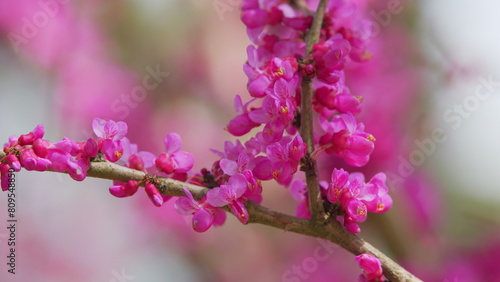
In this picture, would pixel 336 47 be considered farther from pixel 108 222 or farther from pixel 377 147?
pixel 108 222

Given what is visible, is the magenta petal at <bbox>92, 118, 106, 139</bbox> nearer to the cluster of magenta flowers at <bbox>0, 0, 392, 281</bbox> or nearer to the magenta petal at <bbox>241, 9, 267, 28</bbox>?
the cluster of magenta flowers at <bbox>0, 0, 392, 281</bbox>

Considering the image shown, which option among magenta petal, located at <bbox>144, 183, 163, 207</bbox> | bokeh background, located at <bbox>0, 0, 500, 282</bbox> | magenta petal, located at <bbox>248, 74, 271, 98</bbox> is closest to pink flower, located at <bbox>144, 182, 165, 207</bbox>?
magenta petal, located at <bbox>144, 183, 163, 207</bbox>

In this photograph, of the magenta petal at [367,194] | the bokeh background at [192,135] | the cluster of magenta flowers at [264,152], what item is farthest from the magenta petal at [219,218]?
the bokeh background at [192,135]

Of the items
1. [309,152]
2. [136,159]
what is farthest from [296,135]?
[136,159]

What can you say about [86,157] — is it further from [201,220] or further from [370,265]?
[370,265]

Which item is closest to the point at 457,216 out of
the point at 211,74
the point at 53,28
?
the point at 211,74

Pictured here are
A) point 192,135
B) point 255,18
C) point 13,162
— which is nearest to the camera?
point 13,162
